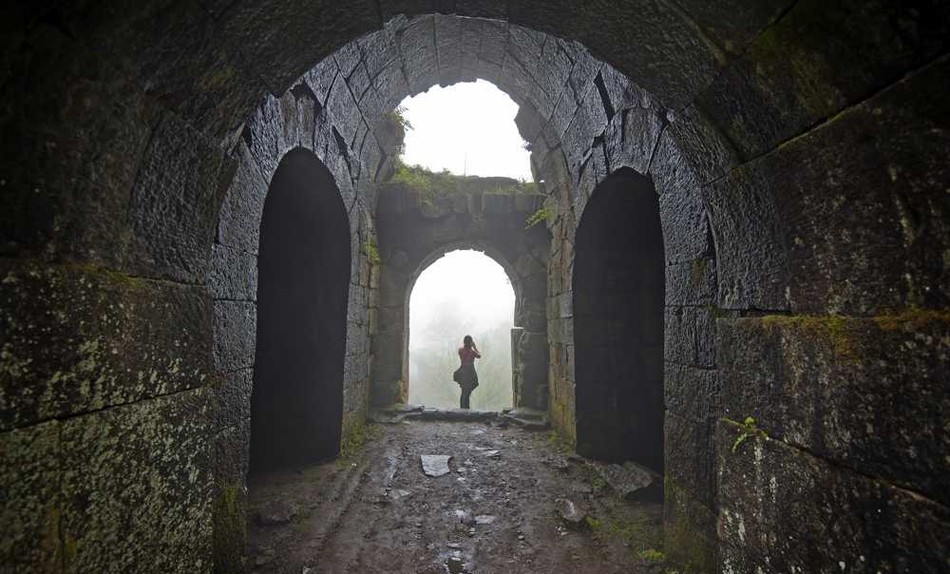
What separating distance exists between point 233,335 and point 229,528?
105cm

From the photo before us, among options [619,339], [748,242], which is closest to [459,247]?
[619,339]

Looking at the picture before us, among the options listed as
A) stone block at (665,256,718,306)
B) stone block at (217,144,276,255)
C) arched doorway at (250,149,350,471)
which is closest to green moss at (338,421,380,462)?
arched doorway at (250,149,350,471)

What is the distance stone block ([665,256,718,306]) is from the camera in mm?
2641

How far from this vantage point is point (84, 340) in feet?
3.93

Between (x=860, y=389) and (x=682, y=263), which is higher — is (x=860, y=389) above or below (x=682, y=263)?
below

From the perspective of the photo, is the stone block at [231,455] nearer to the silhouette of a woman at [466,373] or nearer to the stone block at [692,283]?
the stone block at [692,283]

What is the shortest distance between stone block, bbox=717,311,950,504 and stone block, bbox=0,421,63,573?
2.00 meters

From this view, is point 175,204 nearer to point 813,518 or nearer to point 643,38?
point 643,38

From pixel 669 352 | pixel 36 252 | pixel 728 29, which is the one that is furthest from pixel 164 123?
pixel 669 352

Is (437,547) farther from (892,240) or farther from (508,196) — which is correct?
(508,196)

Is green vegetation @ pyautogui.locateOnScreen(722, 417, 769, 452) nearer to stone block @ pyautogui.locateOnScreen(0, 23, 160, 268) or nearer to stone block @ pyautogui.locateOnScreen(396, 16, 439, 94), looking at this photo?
stone block @ pyautogui.locateOnScreen(0, 23, 160, 268)

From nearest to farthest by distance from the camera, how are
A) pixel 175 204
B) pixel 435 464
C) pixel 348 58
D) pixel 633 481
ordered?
1. pixel 175 204
2. pixel 348 58
3. pixel 633 481
4. pixel 435 464

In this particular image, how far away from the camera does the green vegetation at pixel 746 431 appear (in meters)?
1.71

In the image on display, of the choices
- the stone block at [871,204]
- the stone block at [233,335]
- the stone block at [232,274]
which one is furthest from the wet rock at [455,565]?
the stone block at [871,204]
